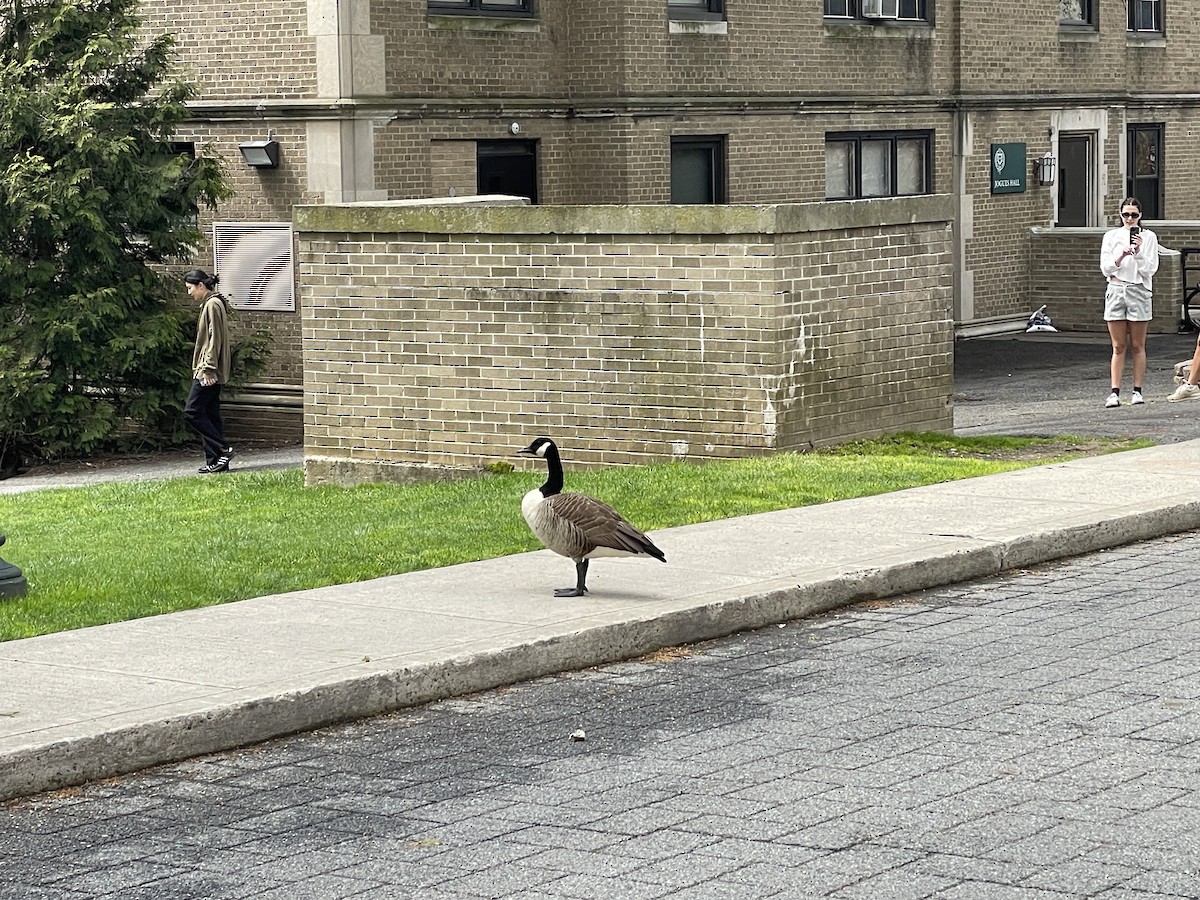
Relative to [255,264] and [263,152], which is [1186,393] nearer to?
[263,152]

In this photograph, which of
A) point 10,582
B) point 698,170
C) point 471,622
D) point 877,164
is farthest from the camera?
point 877,164

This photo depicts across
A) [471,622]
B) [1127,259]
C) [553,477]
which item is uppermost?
[1127,259]

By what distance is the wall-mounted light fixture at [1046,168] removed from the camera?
31.6 meters

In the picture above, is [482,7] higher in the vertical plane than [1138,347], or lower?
higher

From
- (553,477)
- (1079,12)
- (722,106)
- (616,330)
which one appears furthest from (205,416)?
(1079,12)

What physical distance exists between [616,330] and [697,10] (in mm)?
11594

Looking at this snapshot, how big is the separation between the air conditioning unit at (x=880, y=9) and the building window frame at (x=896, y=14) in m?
0.01

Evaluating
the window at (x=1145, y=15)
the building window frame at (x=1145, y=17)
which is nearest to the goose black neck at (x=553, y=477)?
the building window frame at (x=1145, y=17)

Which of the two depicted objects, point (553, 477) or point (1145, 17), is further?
point (1145, 17)

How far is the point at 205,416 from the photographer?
780 inches

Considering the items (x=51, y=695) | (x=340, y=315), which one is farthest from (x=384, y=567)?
(x=340, y=315)

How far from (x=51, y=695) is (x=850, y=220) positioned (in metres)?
8.81

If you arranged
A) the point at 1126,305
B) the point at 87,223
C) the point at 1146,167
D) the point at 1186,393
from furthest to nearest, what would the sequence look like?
the point at 1146,167, the point at 87,223, the point at 1186,393, the point at 1126,305

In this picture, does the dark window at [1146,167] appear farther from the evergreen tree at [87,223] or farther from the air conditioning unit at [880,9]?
the evergreen tree at [87,223]
